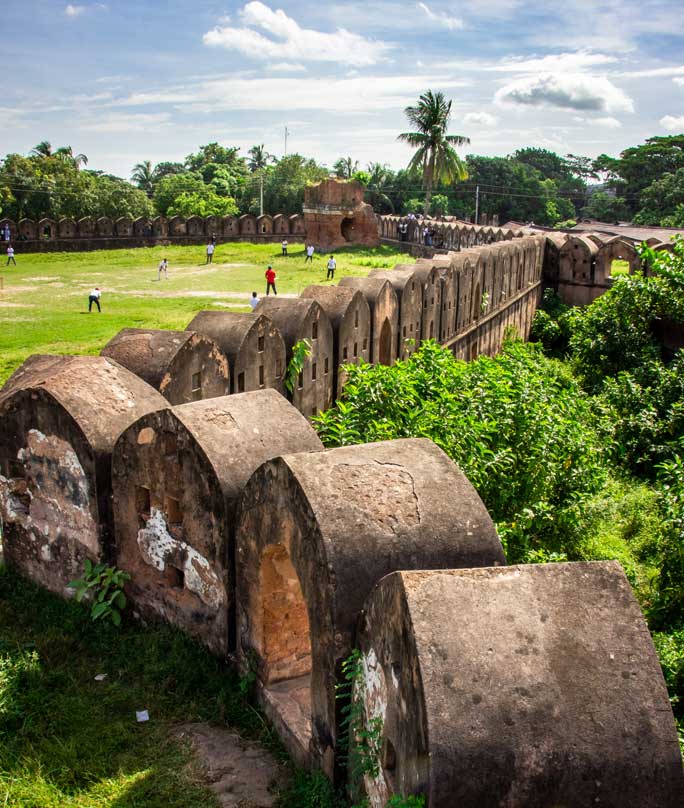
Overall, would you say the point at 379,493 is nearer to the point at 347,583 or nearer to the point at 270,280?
the point at 347,583

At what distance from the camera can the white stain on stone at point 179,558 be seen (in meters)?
5.11

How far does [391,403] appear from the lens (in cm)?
773

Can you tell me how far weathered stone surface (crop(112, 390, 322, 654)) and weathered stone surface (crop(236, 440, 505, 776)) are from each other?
41 centimetres

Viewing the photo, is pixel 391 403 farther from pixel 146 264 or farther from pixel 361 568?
pixel 146 264

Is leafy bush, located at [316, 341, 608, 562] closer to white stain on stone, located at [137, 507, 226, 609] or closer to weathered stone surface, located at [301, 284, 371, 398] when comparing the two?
weathered stone surface, located at [301, 284, 371, 398]

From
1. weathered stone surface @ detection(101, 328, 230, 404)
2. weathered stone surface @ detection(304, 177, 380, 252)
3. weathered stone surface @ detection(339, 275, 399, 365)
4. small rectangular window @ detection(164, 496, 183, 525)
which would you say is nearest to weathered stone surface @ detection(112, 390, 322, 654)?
small rectangular window @ detection(164, 496, 183, 525)

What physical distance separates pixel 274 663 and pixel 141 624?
122cm

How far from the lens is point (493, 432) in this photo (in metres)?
8.16

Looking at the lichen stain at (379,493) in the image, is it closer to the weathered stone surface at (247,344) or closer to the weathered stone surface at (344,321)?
the weathered stone surface at (247,344)

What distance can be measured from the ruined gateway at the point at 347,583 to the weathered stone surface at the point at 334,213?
76.9 feet

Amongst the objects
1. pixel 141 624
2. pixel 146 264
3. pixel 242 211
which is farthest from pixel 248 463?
pixel 242 211

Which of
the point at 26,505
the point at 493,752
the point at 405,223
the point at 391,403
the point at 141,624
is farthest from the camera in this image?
the point at 405,223

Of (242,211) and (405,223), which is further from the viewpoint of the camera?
Result: (242,211)

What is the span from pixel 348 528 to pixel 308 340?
13.9 feet
